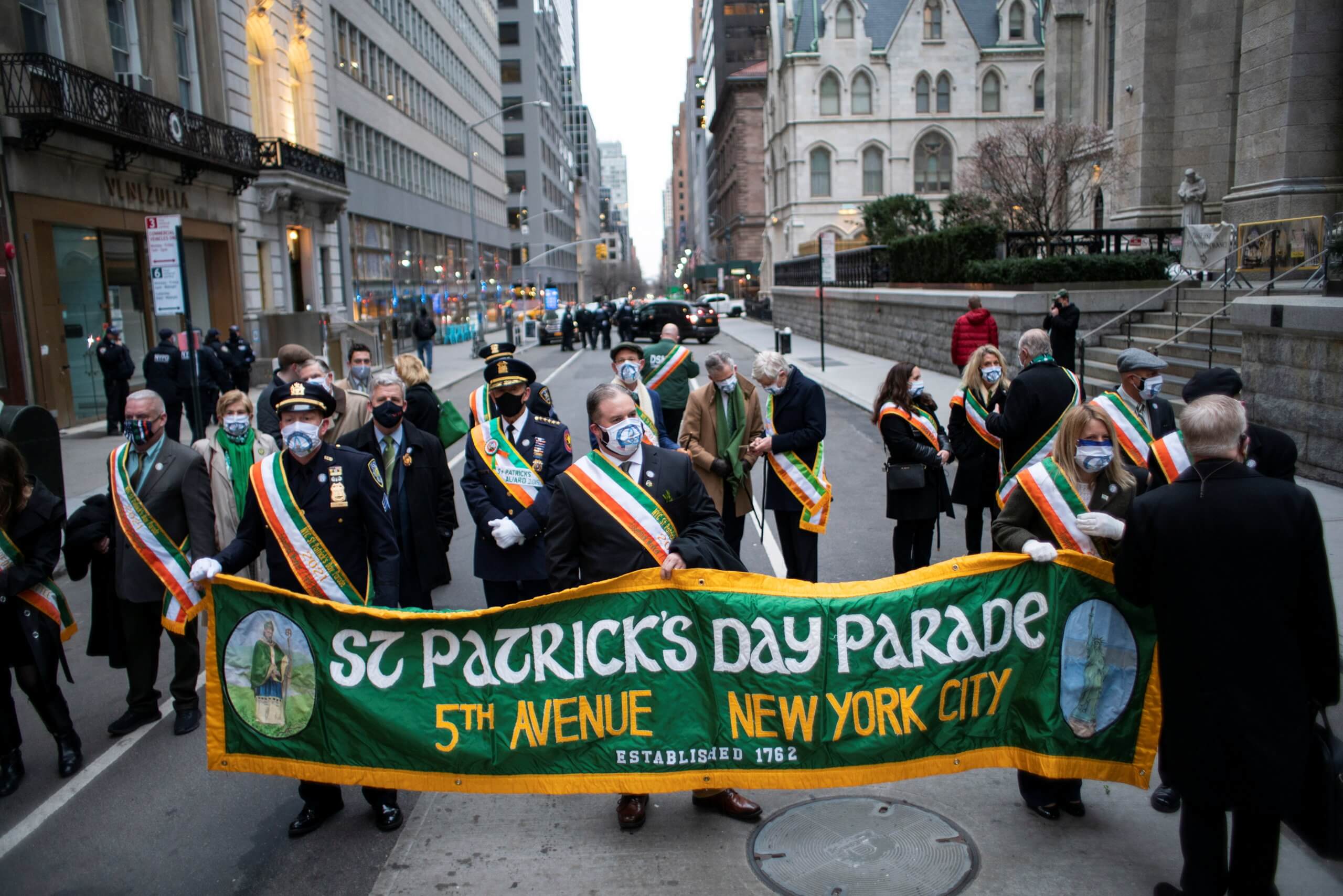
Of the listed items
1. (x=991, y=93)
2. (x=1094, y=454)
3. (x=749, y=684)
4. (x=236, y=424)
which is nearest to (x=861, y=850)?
(x=749, y=684)

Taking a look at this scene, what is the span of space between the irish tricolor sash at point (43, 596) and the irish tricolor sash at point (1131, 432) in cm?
601

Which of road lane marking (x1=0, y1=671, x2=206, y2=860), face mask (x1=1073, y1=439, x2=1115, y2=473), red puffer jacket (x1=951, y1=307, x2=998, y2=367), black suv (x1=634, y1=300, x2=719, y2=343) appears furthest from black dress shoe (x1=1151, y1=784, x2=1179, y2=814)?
black suv (x1=634, y1=300, x2=719, y2=343)

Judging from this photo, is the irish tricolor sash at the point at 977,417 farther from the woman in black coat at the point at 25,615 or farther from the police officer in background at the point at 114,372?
the police officer in background at the point at 114,372

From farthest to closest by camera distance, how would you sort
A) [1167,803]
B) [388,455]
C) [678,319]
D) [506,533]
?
1. [678,319]
2. [388,455]
3. [506,533]
4. [1167,803]

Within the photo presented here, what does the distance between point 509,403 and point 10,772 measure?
3.20 meters

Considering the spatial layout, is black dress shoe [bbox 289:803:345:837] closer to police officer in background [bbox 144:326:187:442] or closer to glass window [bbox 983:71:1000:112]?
police officer in background [bbox 144:326:187:442]

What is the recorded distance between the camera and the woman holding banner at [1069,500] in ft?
14.4

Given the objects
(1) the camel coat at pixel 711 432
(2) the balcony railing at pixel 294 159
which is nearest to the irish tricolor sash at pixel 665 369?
(1) the camel coat at pixel 711 432

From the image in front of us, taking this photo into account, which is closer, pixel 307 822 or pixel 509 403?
pixel 307 822

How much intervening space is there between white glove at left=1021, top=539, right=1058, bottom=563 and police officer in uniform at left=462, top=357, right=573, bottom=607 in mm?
2587

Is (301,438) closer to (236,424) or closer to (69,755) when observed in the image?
(236,424)

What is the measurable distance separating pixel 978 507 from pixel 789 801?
3.82 metres

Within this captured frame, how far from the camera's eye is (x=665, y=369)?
10.3 m

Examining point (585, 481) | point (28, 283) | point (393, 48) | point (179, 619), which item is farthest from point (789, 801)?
point (393, 48)
